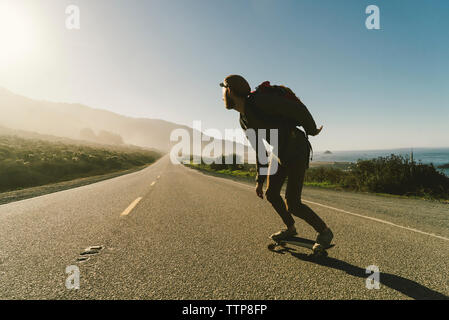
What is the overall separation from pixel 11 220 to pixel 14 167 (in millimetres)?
15370

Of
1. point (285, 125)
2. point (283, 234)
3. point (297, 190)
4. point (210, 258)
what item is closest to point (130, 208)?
point (210, 258)

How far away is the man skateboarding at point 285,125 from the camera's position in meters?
2.79

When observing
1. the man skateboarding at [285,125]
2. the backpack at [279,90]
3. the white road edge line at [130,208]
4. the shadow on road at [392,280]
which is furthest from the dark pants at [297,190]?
the white road edge line at [130,208]

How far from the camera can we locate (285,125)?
287 cm

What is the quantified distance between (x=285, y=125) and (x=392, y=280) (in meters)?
1.95

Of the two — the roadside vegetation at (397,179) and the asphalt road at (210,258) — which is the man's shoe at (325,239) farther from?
the roadside vegetation at (397,179)

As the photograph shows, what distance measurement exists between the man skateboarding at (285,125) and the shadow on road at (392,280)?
0.22 m

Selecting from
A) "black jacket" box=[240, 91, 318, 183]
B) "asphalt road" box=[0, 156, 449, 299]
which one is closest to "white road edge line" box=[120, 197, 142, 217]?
"asphalt road" box=[0, 156, 449, 299]

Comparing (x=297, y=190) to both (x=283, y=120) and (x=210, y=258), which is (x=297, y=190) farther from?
(x=210, y=258)

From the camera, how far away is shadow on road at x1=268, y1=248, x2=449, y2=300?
6.68 ft

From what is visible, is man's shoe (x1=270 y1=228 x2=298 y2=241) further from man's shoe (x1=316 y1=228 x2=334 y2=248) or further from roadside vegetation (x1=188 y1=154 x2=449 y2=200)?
roadside vegetation (x1=188 y1=154 x2=449 y2=200)

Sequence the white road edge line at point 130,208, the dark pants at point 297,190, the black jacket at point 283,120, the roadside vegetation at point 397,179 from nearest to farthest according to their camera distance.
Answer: the black jacket at point 283,120 → the dark pants at point 297,190 → the white road edge line at point 130,208 → the roadside vegetation at point 397,179

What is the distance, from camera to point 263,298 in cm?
198
